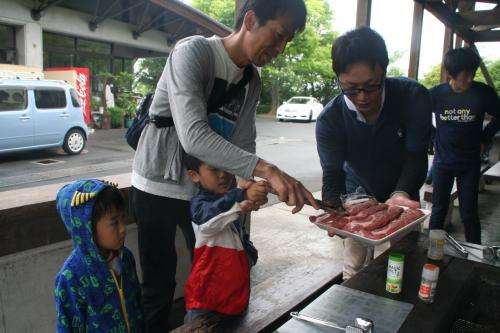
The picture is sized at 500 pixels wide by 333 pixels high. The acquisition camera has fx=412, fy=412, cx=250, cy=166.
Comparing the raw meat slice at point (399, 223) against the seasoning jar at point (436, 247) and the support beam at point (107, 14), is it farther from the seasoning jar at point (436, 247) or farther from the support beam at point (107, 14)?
the support beam at point (107, 14)

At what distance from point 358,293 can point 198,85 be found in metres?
1.10

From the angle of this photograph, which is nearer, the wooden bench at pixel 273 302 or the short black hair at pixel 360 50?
the wooden bench at pixel 273 302

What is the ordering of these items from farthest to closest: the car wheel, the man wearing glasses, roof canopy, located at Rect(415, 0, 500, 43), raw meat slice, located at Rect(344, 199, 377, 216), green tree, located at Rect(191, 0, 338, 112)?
green tree, located at Rect(191, 0, 338, 112) → the car wheel → roof canopy, located at Rect(415, 0, 500, 43) → the man wearing glasses → raw meat slice, located at Rect(344, 199, 377, 216)

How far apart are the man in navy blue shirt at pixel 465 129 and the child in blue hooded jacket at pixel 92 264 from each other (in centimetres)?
325

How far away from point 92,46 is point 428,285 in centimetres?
1627

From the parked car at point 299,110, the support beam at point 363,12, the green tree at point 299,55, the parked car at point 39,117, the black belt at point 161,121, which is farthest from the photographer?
the green tree at point 299,55

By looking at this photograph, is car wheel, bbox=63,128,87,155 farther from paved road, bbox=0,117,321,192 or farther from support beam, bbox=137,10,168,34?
support beam, bbox=137,10,168,34

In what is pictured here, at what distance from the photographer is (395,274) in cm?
168

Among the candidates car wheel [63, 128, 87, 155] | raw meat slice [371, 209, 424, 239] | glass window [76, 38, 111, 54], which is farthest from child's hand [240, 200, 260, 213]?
glass window [76, 38, 111, 54]

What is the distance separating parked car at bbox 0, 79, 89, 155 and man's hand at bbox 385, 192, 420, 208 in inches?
361

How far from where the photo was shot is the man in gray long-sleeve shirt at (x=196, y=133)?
5.29ft

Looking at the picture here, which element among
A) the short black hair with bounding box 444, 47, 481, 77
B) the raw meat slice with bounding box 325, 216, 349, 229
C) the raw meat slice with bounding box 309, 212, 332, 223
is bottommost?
the raw meat slice with bounding box 325, 216, 349, 229

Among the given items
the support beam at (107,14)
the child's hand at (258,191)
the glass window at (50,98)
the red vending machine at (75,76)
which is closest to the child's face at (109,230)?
the child's hand at (258,191)

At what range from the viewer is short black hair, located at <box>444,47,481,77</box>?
360 cm
